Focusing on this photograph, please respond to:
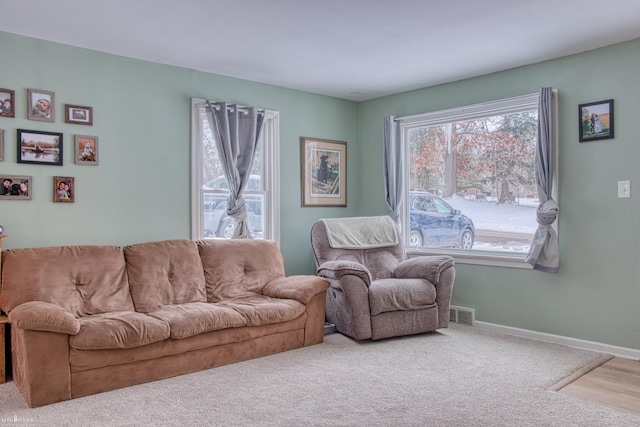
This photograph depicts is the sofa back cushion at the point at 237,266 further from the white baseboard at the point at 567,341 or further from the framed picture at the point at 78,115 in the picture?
the white baseboard at the point at 567,341

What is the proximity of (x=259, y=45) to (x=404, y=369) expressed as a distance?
263 centimetres

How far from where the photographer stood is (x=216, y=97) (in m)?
4.57

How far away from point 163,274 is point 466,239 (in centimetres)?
289

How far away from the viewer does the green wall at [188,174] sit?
3641mm

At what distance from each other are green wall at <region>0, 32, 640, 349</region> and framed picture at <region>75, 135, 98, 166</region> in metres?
0.05

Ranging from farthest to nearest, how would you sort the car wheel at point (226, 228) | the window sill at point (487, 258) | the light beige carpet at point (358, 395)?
1. the car wheel at point (226, 228)
2. the window sill at point (487, 258)
3. the light beige carpet at point (358, 395)

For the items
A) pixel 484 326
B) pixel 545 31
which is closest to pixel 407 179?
pixel 484 326

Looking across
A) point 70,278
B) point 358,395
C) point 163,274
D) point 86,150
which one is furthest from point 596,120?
point 70,278

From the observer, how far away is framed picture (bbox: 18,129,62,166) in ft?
11.6

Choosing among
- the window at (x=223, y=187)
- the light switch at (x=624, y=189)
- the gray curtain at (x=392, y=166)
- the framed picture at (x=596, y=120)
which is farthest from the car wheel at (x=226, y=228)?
the light switch at (x=624, y=189)

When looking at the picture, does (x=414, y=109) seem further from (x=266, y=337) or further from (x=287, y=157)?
(x=266, y=337)

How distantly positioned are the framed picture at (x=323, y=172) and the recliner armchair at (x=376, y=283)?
648 millimetres

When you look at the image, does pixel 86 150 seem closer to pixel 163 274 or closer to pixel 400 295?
pixel 163 274

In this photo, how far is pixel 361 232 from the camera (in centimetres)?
484
